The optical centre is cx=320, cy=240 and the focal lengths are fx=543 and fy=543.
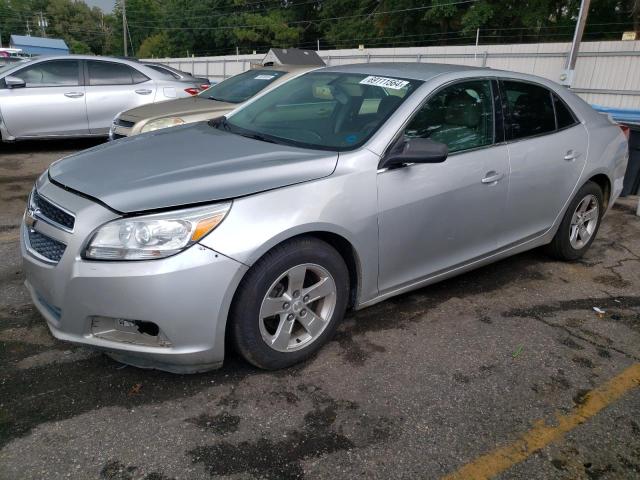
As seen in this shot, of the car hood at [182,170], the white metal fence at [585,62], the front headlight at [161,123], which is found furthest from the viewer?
the white metal fence at [585,62]

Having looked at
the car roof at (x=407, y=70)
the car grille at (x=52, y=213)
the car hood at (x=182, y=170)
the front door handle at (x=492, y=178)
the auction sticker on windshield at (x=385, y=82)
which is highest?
the car roof at (x=407, y=70)

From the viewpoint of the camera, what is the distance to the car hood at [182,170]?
2555 mm

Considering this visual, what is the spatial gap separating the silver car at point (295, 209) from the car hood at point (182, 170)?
0.01 meters

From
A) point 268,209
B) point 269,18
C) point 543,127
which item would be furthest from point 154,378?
point 269,18

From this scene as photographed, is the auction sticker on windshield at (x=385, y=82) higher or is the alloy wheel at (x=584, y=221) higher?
the auction sticker on windshield at (x=385, y=82)

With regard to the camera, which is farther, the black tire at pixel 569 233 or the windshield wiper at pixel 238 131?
the black tire at pixel 569 233

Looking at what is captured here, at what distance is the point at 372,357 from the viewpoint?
122 inches

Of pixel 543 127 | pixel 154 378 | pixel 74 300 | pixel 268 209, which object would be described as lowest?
pixel 154 378

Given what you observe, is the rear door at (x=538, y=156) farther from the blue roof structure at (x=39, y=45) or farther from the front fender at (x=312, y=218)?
the blue roof structure at (x=39, y=45)

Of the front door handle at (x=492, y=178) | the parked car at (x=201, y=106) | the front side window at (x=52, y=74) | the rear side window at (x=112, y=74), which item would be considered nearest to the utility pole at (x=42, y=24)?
the rear side window at (x=112, y=74)

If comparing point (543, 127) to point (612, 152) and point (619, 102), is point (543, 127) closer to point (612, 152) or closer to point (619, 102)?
point (612, 152)

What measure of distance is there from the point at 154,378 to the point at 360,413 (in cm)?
107

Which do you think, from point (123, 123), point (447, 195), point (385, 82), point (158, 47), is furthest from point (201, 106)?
point (158, 47)

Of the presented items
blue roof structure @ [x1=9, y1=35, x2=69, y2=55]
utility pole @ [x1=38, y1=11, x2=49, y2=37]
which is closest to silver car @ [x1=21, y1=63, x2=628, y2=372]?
blue roof structure @ [x1=9, y1=35, x2=69, y2=55]
